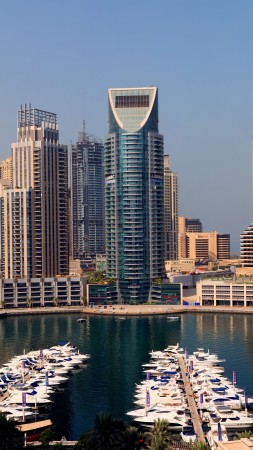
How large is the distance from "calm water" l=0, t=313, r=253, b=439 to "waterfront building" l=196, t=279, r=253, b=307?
40.0 feet

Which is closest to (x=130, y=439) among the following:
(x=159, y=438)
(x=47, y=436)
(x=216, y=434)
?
(x=159, y=438)

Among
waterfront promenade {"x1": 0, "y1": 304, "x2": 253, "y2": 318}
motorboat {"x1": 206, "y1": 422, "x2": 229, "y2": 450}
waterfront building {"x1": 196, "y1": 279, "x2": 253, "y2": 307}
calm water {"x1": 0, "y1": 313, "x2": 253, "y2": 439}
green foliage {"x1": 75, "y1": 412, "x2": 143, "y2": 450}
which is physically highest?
waterfront building {"x1": 196, "y1": 279, "x2": 253, "y2": 307}

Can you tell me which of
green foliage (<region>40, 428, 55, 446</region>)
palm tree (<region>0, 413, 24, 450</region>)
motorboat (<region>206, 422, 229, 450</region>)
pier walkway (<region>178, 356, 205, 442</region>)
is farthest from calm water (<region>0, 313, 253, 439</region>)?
palm tree (<region>0, 413, 24, 450</region>)

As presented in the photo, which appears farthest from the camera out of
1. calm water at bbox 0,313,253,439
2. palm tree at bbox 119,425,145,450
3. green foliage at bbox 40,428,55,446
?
calm water at bbox 0,313,253,439

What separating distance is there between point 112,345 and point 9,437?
81424 mm

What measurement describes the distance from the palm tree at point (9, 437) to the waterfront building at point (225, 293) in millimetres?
138962

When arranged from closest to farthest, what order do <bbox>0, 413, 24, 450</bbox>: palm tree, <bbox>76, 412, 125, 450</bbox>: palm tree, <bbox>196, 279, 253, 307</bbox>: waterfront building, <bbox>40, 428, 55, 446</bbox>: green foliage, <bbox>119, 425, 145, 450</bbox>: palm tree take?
<bbox>76, 412, 125, 450</bbox>: palm tree
<bbox>119, 425, 145, 450</bbox>: palm tree
<bbox>0, 413, 24, 450</bbox>: palm tree
<bbox>40, 428, 55, 446</bbox>: green foliage
<bbox>196, 279, 253, 307</bbox>: waterfront building

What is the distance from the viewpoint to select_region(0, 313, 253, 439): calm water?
303 ft

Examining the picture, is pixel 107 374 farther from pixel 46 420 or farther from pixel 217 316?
pixel 217 316

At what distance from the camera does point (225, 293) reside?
194875mm

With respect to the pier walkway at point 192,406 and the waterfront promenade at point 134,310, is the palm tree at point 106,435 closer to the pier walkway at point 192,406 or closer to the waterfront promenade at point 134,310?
the pier walkway at point 192,406

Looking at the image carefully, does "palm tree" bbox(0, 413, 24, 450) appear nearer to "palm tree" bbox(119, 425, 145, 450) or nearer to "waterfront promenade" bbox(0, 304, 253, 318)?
"palm tree" bbox(119, 425, 145, 450)

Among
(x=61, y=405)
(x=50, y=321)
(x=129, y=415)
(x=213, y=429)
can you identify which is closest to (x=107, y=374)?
(x=61, y=405)

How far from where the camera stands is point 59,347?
128 metres
